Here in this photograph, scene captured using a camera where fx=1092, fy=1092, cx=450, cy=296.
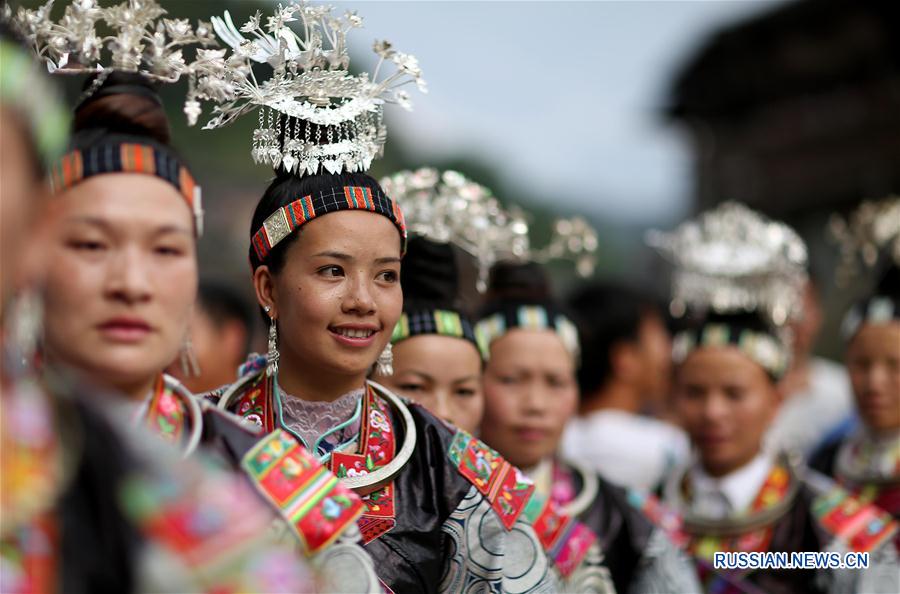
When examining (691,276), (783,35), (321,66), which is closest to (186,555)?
(321,66)

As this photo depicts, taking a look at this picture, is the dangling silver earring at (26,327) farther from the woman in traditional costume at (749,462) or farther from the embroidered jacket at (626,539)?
the woman in traditional costume at (749,462)

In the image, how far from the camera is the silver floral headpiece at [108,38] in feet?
7.89

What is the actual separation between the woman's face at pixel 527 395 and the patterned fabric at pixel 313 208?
1.33m

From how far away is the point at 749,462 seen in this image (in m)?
4.66

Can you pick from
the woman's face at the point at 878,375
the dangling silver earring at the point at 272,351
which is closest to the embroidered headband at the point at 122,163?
the dangling silver earring at the point at 272,351

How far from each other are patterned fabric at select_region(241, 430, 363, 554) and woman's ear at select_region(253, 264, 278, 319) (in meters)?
0.72

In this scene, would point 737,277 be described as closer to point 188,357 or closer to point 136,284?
point 188,357

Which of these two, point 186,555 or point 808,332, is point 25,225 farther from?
point 808,332

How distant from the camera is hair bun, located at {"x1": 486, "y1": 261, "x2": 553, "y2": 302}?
14.3 feet

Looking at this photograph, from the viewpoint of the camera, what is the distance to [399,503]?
287 cm

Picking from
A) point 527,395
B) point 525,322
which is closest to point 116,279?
point 527,395

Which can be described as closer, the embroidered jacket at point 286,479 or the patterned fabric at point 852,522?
the embroidered jacket at point 286,479

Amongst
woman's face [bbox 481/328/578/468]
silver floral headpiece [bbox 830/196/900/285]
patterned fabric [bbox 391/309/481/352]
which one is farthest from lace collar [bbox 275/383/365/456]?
silver floral headpiece [bbox 830/196/900/285]

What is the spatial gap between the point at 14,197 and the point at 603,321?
5.21 m
